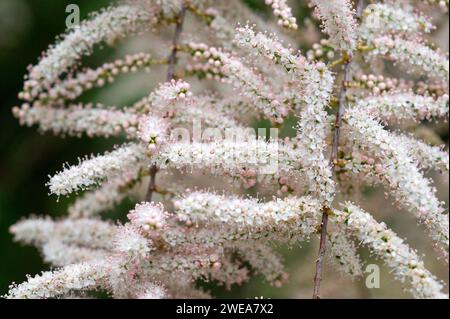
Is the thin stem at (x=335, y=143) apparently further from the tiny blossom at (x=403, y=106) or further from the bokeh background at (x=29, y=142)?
the bokeh background at (x=29, y=142)

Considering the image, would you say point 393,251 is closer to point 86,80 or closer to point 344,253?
point 344,253

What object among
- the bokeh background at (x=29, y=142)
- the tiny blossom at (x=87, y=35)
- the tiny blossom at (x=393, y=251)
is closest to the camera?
the tiny blossom at (x=393, y=251)

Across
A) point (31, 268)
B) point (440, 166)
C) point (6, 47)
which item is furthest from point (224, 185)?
point (6, 47)

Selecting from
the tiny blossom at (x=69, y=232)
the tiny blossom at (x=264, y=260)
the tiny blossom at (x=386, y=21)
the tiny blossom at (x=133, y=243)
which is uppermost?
the tiny blossom at (x=386, y=21)

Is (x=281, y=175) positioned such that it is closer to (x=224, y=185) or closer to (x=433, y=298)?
(x=224, y=185)

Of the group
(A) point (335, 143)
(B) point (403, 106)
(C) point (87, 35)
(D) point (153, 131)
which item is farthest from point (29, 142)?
(B) point (403, 106)

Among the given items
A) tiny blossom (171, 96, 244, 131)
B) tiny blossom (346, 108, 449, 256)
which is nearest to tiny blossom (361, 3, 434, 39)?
tiny blossom (346, 108, 449, 256)

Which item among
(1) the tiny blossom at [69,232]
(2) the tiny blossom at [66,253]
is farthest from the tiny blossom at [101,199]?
(2) the tiny blossom at [66,253]
